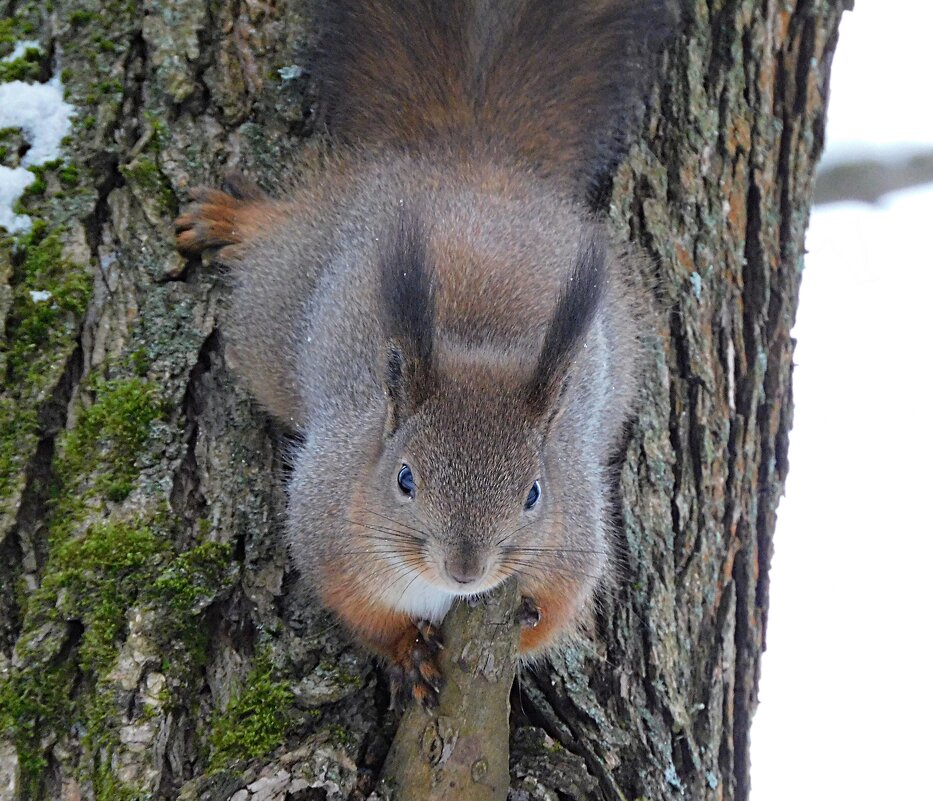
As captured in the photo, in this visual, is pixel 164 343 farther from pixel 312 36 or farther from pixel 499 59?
pixel 499 59

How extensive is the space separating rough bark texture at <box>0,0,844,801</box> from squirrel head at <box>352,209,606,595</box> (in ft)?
0.89

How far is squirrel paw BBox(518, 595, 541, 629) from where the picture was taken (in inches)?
81.7

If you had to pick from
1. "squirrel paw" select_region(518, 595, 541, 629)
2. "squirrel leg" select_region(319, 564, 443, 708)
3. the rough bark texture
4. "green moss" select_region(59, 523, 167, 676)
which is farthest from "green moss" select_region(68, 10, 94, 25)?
"squirrel paw" select_region(518, 595, 541, 629)

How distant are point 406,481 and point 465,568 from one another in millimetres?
269

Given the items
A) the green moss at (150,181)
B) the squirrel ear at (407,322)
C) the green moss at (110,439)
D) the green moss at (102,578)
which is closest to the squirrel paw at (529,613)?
the squirrel ear at (407,322)

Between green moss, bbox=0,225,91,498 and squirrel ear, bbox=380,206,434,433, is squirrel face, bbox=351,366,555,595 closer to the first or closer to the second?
squirrel ear, bbox=380,206,434,433

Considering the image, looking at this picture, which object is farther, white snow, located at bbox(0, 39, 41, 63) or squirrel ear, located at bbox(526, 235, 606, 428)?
white snow, located at bbox(0, 39, 41, 63)

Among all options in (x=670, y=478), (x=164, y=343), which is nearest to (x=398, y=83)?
(x=164, y=343)

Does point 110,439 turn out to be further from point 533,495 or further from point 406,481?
point 533,495

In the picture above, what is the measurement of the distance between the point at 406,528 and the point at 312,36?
49.4 inches

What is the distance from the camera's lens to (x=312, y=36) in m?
2.57

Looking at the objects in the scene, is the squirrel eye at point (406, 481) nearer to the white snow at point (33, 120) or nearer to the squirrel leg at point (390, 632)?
the squirrel leg at point (390, 632)

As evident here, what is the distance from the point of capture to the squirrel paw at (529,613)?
6.81ft

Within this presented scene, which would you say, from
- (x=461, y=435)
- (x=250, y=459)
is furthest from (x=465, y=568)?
(x=250, y=459)
